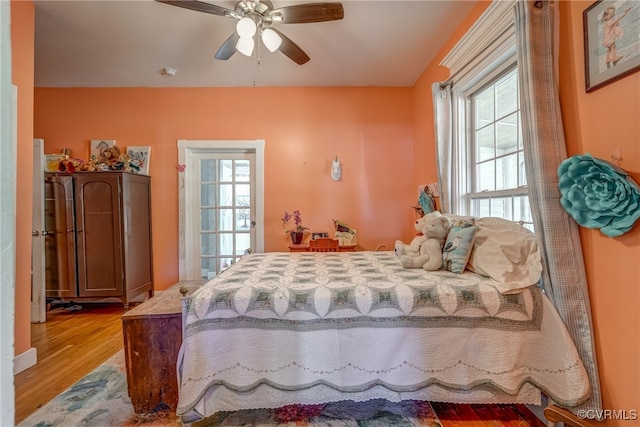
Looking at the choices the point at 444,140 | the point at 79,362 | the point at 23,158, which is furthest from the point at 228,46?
the point at 79,362

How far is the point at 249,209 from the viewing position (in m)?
3.51

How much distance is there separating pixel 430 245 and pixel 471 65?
1.42m

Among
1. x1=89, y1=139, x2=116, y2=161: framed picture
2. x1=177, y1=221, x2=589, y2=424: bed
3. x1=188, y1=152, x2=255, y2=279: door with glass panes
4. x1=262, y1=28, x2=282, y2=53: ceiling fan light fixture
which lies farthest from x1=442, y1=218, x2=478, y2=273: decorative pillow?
x1=89, y1=139, x2=116, y2=161: framed picture

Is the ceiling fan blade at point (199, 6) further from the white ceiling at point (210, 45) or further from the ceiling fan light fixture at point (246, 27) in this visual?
the white ceiling at point (210, 45)

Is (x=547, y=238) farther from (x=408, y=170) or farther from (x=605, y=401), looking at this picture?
(x=408, y=170)

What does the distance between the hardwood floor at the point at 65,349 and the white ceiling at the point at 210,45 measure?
263cm

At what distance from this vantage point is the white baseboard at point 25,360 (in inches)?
75.1

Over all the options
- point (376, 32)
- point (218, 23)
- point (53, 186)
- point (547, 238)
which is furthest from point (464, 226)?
point (53, 186)

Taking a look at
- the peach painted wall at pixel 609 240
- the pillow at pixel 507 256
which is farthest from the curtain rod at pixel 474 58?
the pillow at pixel 507 256

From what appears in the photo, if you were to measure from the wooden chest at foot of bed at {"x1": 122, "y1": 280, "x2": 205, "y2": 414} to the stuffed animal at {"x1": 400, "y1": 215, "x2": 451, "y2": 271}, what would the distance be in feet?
4.54

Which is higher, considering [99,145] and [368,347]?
[99,145]

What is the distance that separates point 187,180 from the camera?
3430 mm

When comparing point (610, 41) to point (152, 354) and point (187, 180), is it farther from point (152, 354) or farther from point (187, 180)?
point (187, 180)

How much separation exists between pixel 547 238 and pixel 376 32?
A: 2.06m
